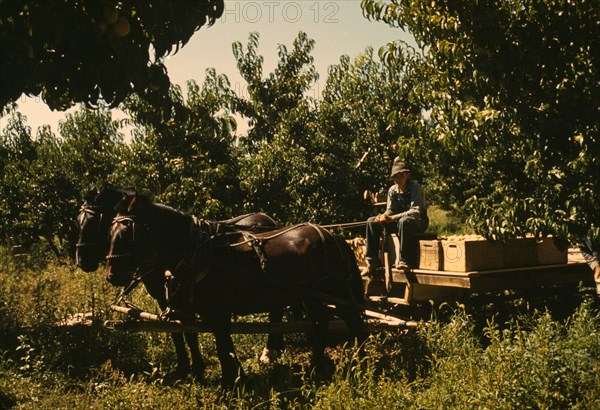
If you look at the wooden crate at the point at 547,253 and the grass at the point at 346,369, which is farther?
the wooden crate at the point at 547,253

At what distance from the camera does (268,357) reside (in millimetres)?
6895

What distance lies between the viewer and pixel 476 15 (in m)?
5.43

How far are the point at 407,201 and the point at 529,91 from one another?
2.43 metres

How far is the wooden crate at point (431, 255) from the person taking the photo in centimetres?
715

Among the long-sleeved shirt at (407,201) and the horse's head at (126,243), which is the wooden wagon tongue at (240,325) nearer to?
the horse's head at (126,243)

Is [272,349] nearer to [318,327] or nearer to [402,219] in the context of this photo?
[318,327]

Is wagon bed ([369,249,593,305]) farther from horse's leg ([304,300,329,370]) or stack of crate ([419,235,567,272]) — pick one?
horse's leg ([304,300,329,370])

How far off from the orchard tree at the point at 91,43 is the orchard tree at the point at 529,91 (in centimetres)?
271

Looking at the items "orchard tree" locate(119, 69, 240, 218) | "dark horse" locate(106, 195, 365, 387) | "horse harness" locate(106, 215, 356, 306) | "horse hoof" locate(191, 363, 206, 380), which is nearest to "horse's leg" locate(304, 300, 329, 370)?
"dark horse" locate(106, 195, 365, 387)

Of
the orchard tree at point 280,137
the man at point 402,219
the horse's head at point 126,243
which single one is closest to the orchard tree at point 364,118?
the orchard tree at point 280,137

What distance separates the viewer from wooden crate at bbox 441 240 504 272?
22.4ft

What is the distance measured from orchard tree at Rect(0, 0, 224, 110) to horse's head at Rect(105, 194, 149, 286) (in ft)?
4.28

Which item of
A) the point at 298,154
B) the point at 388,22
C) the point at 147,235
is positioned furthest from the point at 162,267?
the point at 298,154

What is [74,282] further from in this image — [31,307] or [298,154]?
[298,154]
